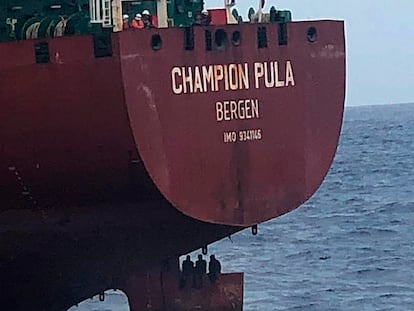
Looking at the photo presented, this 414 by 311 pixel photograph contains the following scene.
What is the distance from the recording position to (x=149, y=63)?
656 inches

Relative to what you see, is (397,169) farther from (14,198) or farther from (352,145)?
(14,198)

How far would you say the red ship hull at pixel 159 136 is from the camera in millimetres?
16672

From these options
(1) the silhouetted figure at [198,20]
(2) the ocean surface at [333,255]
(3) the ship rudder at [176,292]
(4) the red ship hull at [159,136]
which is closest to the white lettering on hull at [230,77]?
(4) the red ship hull at [159,136]

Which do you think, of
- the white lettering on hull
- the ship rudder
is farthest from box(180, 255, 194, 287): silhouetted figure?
the white lettering on hull

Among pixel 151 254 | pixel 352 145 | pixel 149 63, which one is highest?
pixel 149 63

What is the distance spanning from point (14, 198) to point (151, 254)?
230 cm

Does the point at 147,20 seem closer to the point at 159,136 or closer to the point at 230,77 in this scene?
the point at 230,77

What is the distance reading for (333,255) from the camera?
32719mm

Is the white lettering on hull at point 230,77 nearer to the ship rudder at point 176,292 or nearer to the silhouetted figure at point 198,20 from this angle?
the silhouetted figure at point 198,20

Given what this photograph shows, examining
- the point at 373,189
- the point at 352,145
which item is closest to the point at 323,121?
the point at 373,189

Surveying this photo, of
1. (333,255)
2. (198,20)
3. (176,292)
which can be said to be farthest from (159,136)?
(333,255)

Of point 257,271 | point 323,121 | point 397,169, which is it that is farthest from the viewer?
point 397,169

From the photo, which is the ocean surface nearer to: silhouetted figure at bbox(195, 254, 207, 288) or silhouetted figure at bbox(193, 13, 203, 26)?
silhouetted figure at bbox(195, 254, 207, 288)

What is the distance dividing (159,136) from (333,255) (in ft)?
54.1
